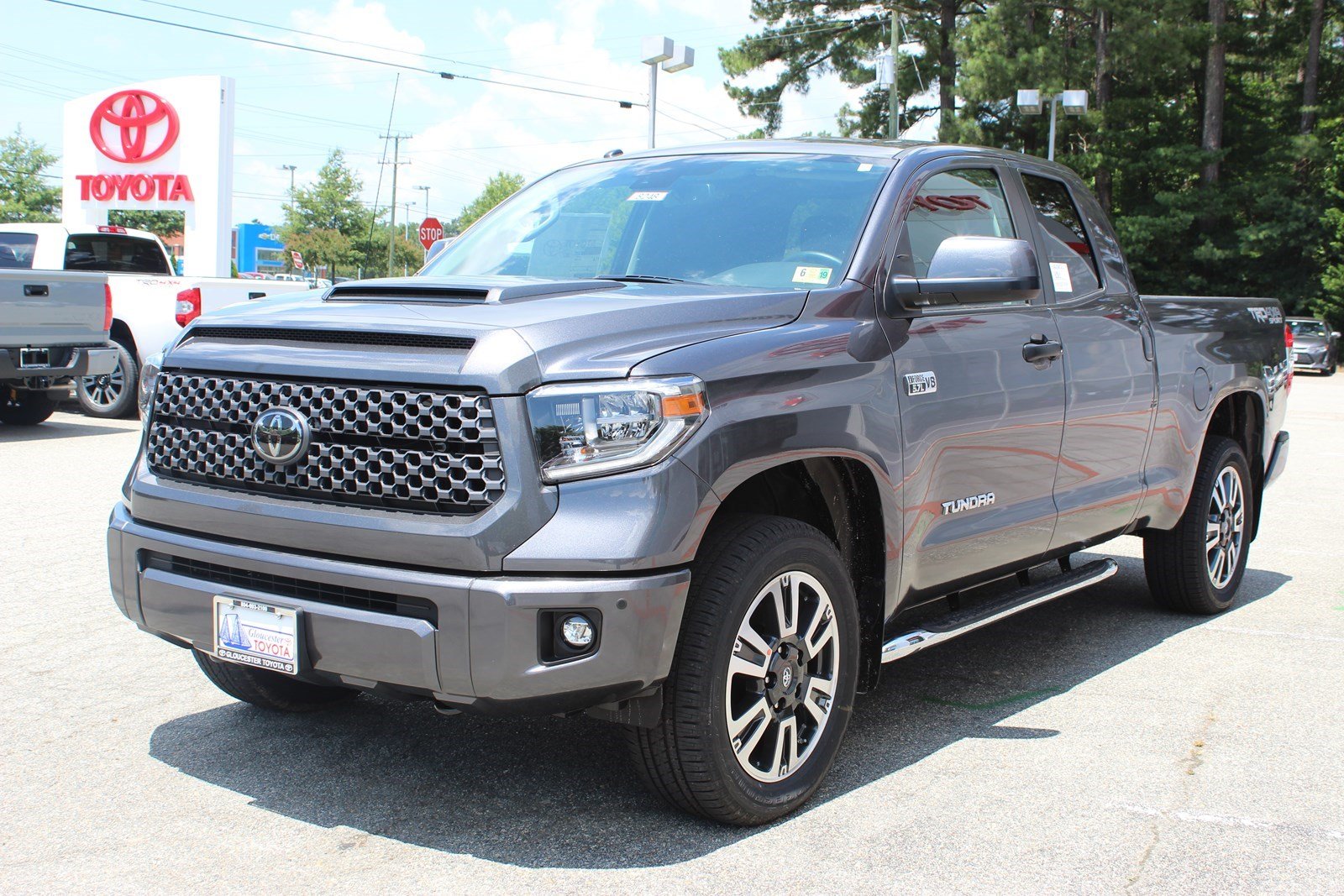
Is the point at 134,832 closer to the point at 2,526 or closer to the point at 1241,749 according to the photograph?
the point at 1241,749

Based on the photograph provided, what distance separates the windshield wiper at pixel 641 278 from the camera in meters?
4.21

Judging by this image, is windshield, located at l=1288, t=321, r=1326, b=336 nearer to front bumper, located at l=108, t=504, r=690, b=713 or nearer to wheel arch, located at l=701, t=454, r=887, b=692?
wheel arch, located at l=701, t=454, r=887, b=692

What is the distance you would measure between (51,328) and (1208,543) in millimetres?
9982

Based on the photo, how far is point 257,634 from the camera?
3.42m

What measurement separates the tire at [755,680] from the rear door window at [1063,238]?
6.62ft

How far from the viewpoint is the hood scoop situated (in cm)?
363

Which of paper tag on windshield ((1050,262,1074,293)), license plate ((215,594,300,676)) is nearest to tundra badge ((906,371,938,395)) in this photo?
paper tag on windshield ((1050,262,1074,293))

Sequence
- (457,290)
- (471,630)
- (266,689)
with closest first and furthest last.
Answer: (471,630) → (457,290) → (266,689)

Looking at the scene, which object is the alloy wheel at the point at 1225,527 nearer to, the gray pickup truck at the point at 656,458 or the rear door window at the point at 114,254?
the gray pickup truck at the point at 656,458

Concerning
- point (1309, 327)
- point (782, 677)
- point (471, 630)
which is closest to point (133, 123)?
point (782, 677)

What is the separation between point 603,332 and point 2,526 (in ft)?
18.9

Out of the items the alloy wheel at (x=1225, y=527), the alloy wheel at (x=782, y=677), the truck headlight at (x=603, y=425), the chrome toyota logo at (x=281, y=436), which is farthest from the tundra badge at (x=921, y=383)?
the alloy wheel at (x=1225, y=527)

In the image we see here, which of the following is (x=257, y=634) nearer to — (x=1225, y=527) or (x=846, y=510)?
(x=846, y=510)

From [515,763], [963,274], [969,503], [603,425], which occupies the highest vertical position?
[963,274]
